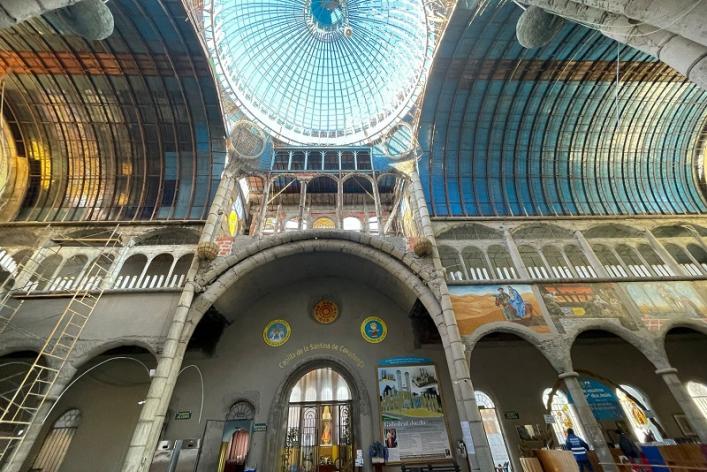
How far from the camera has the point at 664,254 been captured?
16422mm

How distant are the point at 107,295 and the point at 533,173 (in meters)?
25.1

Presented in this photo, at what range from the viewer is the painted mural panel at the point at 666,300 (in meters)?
14.0

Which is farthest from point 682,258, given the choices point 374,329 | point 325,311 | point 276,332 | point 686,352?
point 276,332

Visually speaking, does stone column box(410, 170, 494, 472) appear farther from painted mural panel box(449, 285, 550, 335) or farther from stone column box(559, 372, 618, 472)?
stone column box(559, 372, 618, 472)

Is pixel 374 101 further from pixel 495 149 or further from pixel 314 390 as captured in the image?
pixel 314 390

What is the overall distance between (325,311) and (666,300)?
16812mm

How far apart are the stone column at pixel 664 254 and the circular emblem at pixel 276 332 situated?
2036cm

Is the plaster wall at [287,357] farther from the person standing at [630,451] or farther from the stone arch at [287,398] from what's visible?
the person standing at [630,451]

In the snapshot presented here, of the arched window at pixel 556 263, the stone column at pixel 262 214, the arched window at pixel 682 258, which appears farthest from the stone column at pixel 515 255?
the stone column at pixel 262 214

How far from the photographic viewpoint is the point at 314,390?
24.0 m

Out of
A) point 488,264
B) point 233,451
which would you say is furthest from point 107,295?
point 488,264

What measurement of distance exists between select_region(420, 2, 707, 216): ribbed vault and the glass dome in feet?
13.7

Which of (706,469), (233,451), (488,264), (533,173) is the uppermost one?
(533,173)

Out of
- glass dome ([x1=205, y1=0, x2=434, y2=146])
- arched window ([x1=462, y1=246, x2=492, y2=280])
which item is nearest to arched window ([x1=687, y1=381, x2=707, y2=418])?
arched window ([x1=462, y1=246, x2=492, y2=280])
